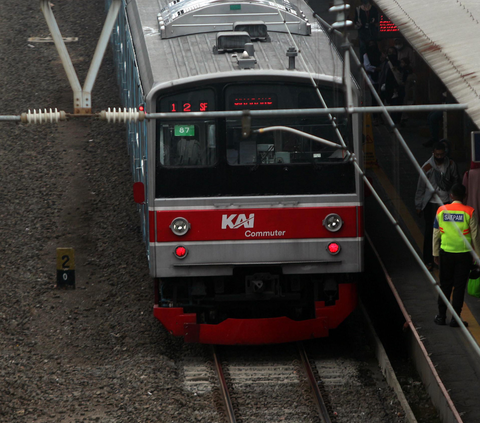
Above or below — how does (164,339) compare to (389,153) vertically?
below

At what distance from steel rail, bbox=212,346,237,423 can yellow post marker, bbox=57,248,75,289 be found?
101 inches

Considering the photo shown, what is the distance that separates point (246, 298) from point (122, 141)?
8180 mm

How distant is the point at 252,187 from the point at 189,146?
776 mm

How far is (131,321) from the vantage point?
1070 cm

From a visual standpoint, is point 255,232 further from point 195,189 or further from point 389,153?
point 389,153

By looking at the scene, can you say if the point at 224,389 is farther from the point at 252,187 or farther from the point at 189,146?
the point at 189,146

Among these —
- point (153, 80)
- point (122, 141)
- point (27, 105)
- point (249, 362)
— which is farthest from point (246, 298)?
point (27, 105)

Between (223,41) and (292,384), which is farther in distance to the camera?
(223,41)

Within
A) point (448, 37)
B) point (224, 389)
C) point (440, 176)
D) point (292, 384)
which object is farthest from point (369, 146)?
point (224, 389)

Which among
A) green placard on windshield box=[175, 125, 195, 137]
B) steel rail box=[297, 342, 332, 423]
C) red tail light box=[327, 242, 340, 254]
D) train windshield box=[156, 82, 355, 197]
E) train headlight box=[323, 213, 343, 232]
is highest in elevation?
green placard on windshield box=[175, 125, 195, 137]

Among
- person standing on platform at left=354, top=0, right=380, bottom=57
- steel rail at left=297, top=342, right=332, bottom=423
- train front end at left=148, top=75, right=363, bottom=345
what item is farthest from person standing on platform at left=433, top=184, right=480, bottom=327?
person standing on platform at left=354, top=0, right=380, bottom=57

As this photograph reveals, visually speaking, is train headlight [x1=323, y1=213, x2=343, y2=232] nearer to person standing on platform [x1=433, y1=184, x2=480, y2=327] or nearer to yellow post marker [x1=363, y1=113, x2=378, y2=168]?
person standing on platform [x1=433, y1=184, x2=480, y2=327]

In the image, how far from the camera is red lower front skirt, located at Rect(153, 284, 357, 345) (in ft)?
31.0

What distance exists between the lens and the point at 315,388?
8953mm
